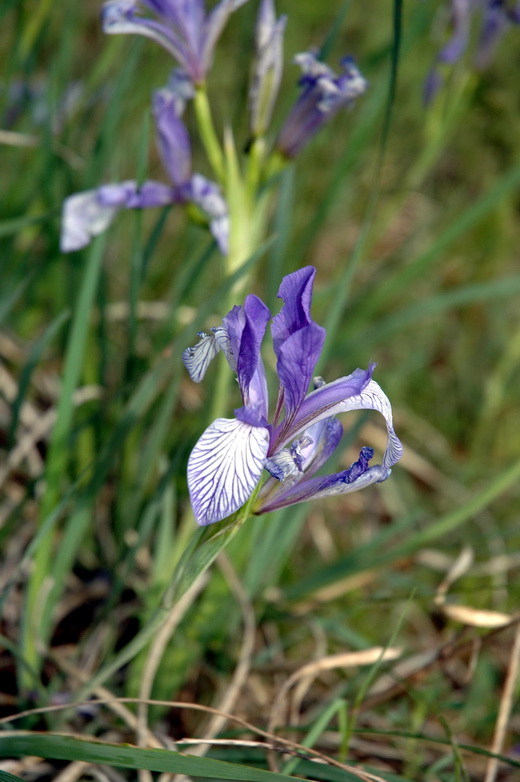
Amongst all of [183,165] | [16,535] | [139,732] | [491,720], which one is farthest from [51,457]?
[491,720]

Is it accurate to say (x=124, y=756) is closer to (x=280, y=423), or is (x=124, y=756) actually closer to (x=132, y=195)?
(x=280, y=423)

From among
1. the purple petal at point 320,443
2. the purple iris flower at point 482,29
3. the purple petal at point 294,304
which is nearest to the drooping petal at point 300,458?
the purple petal at point 320,443

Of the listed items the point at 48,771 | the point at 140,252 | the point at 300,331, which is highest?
the point at 300,331

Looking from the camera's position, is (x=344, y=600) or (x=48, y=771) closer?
(x=48, y=771)

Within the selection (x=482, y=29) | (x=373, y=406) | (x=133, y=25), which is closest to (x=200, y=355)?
(x=373, y=406)

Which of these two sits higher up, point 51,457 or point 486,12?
point 486,12

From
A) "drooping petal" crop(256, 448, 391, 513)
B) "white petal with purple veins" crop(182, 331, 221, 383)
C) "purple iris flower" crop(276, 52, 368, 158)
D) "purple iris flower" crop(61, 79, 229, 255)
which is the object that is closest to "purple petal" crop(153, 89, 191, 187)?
"purple iris flower" crop(61, 79, 229, 255)

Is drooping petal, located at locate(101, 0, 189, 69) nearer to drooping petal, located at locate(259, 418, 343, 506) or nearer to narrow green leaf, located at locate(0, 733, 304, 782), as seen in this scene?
drooping petal, located at locate(259, 418, 343, 506)

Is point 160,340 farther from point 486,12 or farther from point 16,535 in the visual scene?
point 486,12

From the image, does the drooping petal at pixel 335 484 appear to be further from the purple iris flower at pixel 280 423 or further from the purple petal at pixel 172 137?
the purple petal at pixel 172 137
